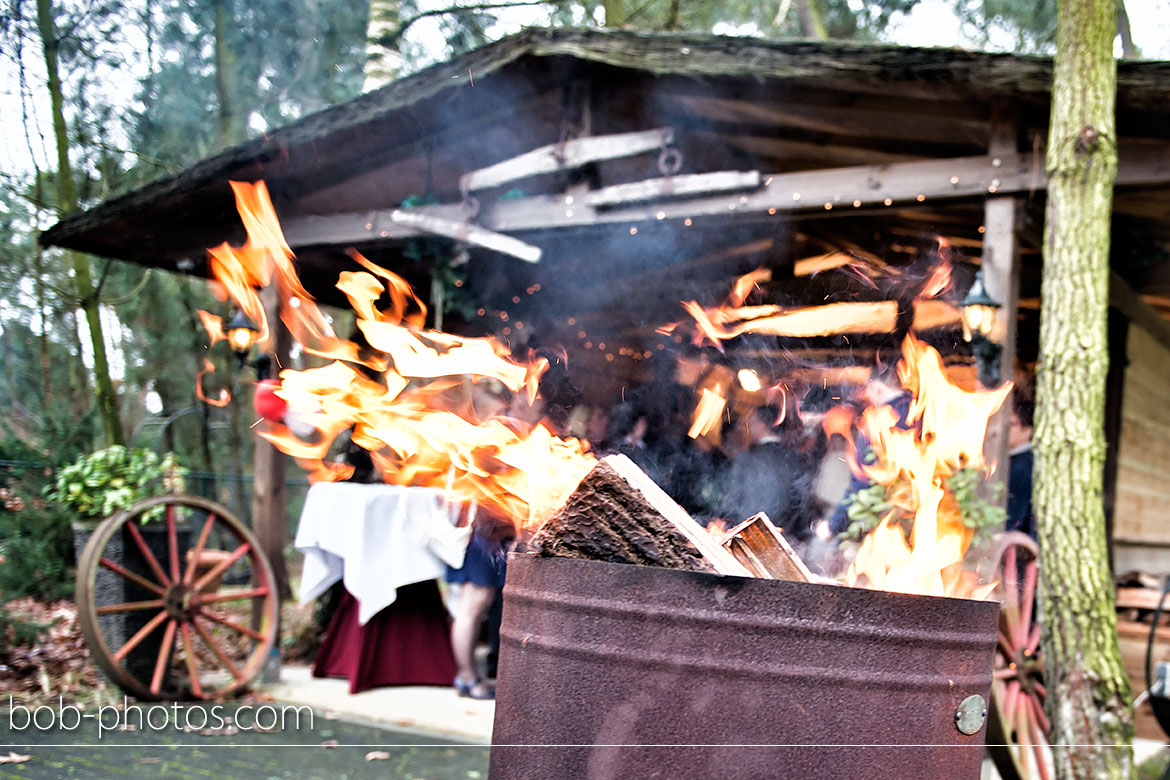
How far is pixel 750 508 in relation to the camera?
4.54m

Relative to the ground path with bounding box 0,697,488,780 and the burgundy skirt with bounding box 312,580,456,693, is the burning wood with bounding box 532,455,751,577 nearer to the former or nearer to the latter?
the ground path with bounding box 0,697,488,780

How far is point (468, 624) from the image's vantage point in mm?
5184

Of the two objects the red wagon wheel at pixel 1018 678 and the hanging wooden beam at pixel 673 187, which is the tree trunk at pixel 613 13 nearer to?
the hanging wooden beam at pixel 673 187

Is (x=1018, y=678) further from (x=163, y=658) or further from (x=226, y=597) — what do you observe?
(x=163, y=658)

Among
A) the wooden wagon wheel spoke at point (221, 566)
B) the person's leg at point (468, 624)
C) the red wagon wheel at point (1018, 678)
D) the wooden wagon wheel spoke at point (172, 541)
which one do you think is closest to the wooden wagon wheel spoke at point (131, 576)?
the wooden wagon wheel spoke at point (172, 541)

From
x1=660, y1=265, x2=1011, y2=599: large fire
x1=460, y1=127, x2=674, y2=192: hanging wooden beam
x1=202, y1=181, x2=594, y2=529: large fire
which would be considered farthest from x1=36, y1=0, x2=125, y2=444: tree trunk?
x1=660, y1=265, x2=1011, y2=599: large fire

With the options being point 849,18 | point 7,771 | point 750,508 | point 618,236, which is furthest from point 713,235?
point 849,18

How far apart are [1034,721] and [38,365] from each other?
13.9 m

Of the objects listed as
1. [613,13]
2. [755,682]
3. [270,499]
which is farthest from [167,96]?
[755,682]

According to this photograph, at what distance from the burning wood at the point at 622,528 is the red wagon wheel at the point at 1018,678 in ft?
6.70

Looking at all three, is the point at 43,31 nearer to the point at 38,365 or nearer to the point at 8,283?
the point at 8,283

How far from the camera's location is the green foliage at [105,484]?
4797 millimetres

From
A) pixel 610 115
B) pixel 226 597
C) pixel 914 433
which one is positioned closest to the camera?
pixel 914 433

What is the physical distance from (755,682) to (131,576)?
4.03 m
